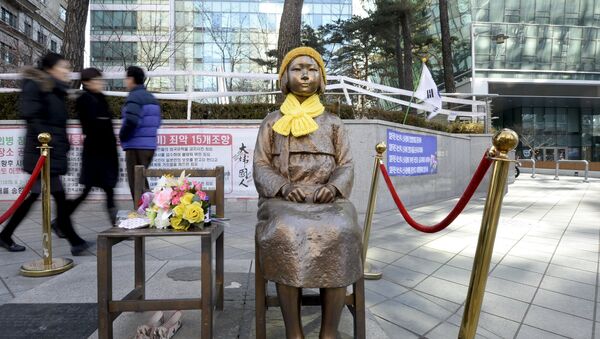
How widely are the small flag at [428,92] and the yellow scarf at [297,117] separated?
5732mm

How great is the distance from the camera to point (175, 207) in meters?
2.04

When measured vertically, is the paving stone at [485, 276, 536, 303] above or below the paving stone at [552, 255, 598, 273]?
below

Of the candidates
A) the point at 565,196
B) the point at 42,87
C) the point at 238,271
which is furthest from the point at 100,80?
the point at 565,196

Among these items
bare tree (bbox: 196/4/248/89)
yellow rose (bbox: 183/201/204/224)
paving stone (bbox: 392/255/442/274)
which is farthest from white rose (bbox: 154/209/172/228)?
bare tree (bbox: 196/4/248/89)

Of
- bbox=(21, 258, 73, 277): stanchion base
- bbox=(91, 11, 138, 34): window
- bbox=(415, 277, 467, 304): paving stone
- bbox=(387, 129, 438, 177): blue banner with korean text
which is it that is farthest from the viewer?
bbox=(91, 11, 138, 34): window

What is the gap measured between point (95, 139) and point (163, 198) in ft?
8.90

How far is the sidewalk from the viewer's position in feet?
8.27

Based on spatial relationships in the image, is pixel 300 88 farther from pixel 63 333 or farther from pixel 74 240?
pixel 74 240

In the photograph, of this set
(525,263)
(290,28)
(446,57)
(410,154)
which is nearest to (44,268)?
(525,263)

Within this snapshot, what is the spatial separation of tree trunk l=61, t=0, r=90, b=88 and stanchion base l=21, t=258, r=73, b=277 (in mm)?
6099

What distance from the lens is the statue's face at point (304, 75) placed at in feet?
8.13

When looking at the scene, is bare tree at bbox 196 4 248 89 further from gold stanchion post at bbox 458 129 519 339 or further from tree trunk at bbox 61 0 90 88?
gold stanchion post at bbox 458 129 519 339

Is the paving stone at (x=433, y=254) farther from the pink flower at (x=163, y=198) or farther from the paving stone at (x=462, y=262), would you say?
the pink flower at (x=163, y=198)

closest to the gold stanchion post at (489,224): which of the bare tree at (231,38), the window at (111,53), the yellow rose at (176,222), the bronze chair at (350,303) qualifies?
the bronze chair at (350,303)
